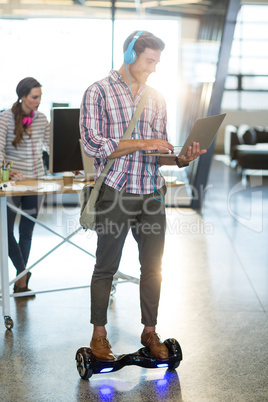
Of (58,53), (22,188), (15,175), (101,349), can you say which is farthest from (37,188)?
(58,53)

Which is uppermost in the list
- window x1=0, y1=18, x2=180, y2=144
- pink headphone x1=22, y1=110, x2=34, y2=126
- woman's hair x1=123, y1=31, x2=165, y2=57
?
window x1=0, y1=18, x2=180, y2=144

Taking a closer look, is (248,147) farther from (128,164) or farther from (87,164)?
(128,164)

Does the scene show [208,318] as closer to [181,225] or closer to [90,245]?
[90,245]

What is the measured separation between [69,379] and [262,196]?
6.34 m

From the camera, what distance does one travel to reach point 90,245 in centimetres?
566

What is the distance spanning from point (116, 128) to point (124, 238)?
0.54 meters

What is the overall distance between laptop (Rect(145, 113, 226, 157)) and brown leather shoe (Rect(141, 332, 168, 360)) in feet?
3.11

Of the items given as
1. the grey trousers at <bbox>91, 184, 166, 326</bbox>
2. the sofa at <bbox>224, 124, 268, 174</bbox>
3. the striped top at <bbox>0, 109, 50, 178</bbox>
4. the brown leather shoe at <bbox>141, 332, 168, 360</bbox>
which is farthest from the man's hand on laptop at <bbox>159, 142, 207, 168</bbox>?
the sofa at <bbox>224, 124, 268, 174</bbox>

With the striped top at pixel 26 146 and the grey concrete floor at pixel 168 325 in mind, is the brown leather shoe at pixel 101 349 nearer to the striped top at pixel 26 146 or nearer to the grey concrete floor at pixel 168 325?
the grey concrete floor at pixel 168 325

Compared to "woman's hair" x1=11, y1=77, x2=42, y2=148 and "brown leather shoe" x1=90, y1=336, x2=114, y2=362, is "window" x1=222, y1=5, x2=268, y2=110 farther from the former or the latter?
"brown leather shoe" x1=90, y1=336, x2=114, y2=362

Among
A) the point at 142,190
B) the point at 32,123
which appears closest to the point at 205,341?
the point at 142,190

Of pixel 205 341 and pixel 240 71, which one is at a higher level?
pixel 240 71

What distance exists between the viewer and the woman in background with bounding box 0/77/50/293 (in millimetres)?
3789

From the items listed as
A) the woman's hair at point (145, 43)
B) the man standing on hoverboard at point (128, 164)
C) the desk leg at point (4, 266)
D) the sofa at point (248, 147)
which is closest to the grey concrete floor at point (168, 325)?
the desk leg at point (4, 266)
